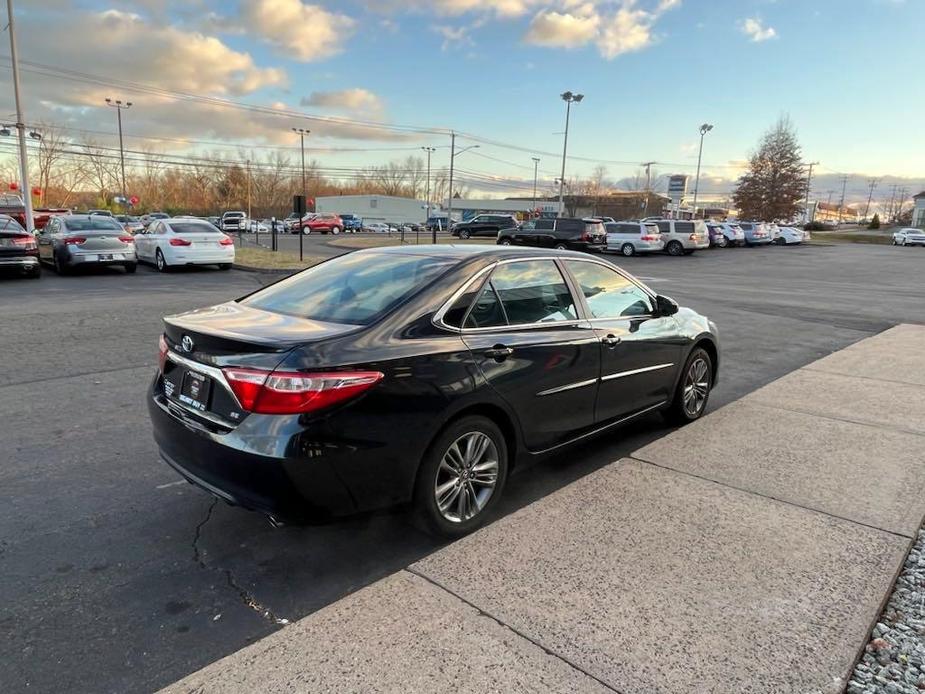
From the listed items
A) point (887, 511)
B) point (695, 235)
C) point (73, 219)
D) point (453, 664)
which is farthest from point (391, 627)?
point (695, 235)

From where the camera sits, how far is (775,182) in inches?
2972

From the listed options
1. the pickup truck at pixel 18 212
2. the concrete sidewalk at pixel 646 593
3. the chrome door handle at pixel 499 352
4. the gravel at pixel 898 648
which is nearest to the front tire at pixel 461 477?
the concrete sidewalk at pixel 646 593

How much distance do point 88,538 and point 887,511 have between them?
4.44m

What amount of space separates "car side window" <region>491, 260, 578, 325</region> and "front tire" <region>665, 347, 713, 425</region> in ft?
5.23

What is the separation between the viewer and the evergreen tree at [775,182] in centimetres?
7512

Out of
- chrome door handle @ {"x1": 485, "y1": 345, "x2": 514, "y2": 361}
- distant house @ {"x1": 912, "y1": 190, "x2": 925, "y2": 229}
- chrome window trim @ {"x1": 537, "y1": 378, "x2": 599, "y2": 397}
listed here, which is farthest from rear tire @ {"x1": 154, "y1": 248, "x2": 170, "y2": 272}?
distant house @ {"x1": 912, "y1": 190, "x2": 925, "y2": 229}

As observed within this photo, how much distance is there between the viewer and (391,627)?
244 cm

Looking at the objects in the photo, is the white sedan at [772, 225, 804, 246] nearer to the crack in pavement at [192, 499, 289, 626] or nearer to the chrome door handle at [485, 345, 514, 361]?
the chrome door handle at [485, 345, 514, 361]

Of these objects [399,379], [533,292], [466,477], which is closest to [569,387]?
[533,292]

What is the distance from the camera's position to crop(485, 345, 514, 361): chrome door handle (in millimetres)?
3275

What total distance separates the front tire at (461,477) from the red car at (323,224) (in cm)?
5613

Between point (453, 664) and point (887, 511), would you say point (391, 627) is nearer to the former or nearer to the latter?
point (453, 664)

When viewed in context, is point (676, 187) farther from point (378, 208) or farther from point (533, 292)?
point (533, 292)

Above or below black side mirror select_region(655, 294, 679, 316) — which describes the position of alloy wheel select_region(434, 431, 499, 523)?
below
